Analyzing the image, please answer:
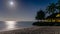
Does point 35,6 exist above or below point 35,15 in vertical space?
above

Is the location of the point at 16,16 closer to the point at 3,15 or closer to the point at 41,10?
the point at 3,15

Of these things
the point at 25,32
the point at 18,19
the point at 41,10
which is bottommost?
the point at 25,32

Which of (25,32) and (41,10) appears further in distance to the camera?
(41,10)

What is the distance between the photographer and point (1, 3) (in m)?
3.89

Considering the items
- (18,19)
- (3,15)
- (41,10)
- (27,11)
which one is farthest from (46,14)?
(3,15)

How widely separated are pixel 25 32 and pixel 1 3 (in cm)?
132

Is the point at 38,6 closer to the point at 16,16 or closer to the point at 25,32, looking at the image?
the point at 16,16

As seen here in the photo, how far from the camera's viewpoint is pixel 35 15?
3.89 metres

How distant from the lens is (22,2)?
12.7 ft

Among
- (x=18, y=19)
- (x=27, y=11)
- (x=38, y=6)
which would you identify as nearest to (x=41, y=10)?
(x=38, y=6)

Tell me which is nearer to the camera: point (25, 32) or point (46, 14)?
point (25, 32)

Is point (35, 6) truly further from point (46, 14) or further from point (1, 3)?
point (1, 3)

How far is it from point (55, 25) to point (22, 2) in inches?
45.2

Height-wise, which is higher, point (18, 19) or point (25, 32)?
point (18, 19)
